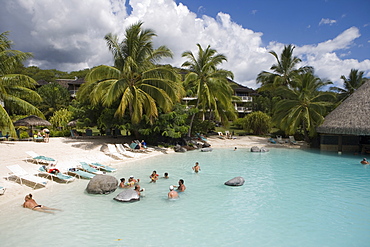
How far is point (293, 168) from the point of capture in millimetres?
13938

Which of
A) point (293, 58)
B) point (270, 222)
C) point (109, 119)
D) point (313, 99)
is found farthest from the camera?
point (293, 58)

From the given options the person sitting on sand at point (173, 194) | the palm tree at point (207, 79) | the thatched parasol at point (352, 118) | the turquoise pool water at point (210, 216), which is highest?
the palm tree at point (207, 79)

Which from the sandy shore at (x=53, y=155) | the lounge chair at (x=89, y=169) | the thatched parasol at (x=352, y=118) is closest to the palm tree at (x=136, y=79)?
the sandy shore at (x=53, y=155)

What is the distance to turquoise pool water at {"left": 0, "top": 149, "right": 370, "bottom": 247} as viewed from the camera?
19.5 feet

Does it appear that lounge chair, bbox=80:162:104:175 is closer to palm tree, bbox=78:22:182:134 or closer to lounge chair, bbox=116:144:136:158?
lounge chair, bbox=116:144:136:158

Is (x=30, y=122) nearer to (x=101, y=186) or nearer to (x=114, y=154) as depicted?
(x=114, y=154)

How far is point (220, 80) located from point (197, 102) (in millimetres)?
2810

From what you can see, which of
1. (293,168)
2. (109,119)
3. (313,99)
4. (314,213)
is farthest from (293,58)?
(314,213)

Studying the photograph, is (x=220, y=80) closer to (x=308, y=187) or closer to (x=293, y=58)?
(x=293, y=58)

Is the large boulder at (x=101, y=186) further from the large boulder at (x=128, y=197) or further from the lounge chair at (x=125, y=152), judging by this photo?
the lounge chair at (x=125, y=152)

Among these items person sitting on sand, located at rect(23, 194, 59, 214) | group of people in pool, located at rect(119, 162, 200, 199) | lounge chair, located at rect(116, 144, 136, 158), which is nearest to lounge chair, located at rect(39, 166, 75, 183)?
group of people in pool, located at rect(119, 162, 200, 199)

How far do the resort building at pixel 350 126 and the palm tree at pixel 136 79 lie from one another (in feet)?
39.3

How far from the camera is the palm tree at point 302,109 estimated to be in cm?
2102

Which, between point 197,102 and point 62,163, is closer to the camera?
point 62,163
